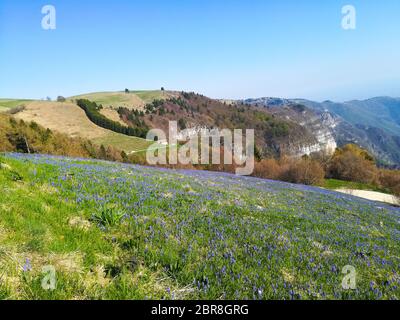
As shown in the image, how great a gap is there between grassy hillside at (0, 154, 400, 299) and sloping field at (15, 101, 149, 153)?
92.6 m

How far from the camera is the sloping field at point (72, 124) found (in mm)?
107231

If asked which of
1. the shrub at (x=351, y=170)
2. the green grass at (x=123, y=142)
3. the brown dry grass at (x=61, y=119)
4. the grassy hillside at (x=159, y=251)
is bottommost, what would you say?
the shrub at (x=351, y=170)

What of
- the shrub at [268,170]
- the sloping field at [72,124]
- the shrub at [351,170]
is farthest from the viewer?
the sloping field at [72,124]

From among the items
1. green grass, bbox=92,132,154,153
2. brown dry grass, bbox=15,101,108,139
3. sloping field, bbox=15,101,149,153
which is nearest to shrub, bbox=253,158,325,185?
green grass, bbox=92,132,154,153

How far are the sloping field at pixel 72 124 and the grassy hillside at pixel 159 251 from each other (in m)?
92.6

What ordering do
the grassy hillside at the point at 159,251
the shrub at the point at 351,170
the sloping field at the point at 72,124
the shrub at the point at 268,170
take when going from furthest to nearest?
the sloping field at the point at 72,124 < the shrub at the point at 351,170 < the shrub at the point at 268,170 < the grassy hillside at the point at 159,251

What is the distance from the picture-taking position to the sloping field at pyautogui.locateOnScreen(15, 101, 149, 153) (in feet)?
352

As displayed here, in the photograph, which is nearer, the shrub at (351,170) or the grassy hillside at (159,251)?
the grassy hillside at (159,251)

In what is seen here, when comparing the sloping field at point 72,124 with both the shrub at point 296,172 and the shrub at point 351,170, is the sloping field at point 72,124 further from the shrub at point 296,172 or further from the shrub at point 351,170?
the shrub at point 351,170

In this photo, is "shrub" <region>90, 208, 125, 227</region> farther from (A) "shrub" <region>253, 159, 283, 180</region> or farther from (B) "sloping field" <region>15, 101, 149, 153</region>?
(B) "sloping field" <region>15, 101, 149, 153</region>

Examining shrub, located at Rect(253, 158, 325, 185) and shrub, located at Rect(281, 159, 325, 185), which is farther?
shrub, located at Rect(253, 158, 325, 185)

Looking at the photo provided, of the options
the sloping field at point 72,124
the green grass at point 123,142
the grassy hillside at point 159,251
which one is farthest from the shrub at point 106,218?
the sloping field at point 72,124

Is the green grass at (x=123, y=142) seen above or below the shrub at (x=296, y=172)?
above
